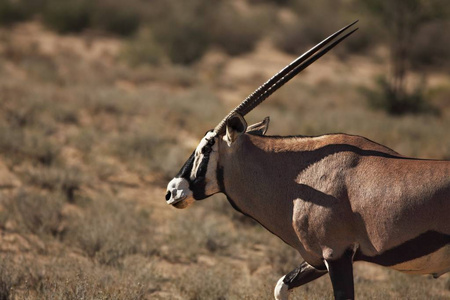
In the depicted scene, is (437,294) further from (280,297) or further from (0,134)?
(0,134)

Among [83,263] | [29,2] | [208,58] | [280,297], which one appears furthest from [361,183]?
[29,2]

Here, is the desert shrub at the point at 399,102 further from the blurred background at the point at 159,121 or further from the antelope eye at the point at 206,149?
the antelope eye at the point at 206,149

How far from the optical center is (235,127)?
4.11 metres

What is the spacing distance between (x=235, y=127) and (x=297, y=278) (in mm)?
1218

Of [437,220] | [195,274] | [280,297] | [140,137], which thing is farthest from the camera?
[140,137]

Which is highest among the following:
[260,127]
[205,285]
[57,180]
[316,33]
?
[316,33]

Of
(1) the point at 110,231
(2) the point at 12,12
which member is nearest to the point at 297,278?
(1) the point at 110,231

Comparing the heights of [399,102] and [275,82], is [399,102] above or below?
above

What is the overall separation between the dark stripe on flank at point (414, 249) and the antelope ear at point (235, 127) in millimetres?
1197

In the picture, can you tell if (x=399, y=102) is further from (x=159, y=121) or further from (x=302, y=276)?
(x=302, y=276)

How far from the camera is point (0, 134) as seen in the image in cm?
960

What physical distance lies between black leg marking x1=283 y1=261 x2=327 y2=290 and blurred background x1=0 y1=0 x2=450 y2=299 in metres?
0.82

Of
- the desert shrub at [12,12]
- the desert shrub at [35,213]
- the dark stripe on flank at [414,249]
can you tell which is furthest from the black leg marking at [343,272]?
the desert shrub at [12,12]

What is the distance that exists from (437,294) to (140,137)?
607cm
